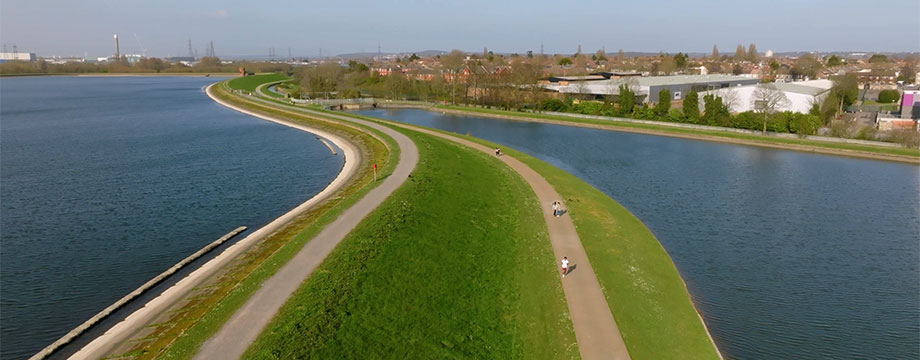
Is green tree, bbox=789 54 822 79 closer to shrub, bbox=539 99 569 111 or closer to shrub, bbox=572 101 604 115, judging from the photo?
shrub, bbox=572 101 604 115

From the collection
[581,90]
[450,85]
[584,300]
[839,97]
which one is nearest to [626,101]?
[581,90]

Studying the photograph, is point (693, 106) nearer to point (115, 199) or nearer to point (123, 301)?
point (115, 199)

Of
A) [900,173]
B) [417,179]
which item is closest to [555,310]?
[417,179]

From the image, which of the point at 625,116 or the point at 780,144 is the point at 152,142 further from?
the point at 780,144

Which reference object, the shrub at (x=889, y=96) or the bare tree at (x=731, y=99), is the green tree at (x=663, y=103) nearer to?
the bare tree at (x=731, y=99)

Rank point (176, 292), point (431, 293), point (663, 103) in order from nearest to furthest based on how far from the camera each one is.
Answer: point (431, 293) < point (176, 292) < point (663, 103)

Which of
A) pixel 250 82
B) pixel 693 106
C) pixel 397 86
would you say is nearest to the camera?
pixel 693 106

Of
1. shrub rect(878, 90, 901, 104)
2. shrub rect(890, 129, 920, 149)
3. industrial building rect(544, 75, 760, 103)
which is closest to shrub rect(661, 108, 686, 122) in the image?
industrial building rect(544, 75, 760, 103)
